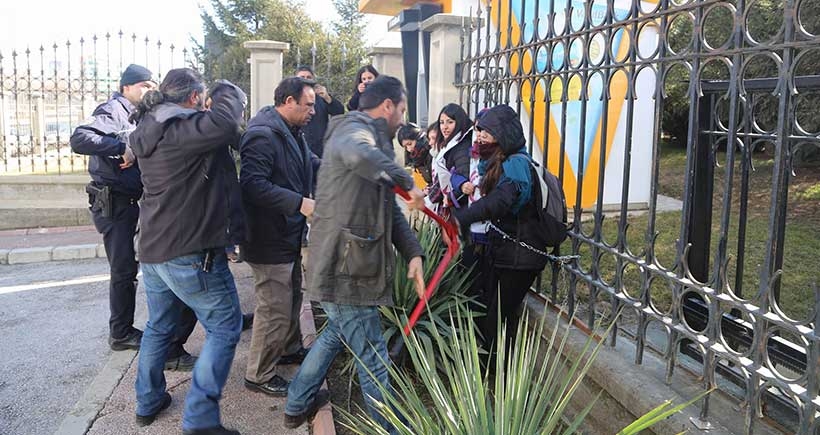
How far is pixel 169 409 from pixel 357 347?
126 centimetres

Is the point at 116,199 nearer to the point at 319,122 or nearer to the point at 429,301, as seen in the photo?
the point at 429,301

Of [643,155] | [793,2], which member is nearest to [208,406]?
[793,2]

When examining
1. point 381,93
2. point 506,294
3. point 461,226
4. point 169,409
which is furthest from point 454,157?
point 169,409

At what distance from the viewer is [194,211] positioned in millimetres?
3201

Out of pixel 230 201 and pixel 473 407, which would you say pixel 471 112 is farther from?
pixel 473 407

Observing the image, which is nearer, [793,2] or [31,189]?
[793,2]

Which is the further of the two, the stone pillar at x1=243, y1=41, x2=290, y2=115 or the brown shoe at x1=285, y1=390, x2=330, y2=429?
the stone pillar at x1=243, y1=41, x2=290, y2=115

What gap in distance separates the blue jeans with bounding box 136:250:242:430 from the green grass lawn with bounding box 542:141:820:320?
6.47 feet

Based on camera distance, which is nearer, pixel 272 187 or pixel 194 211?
pixel 194 211

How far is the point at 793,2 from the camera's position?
7.10ft

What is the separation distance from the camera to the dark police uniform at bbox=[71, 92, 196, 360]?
4207 mm

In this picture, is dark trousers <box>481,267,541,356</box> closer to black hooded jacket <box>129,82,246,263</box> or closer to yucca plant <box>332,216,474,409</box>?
yucca plant <box>332,216,474,409</box>

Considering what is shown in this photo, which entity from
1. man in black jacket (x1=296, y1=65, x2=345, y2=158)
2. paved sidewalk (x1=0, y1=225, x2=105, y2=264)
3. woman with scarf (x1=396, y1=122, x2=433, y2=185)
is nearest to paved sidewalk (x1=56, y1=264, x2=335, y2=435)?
woman with scarf (x1=396, y1=122, x2=433, y2=185)

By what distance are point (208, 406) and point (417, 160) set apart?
3188 millimetres
